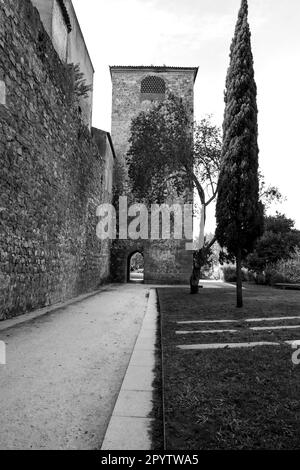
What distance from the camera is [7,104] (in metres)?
5.79

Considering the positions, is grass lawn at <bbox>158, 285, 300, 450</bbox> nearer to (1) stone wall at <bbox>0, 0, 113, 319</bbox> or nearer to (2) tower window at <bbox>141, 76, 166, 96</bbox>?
(1) stone wall at <bbox>0, 0, 113, 319</bbox>

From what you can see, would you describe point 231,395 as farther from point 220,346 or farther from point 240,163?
point 240,163

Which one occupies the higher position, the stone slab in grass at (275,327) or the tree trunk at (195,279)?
the tree trunk at (195,279)

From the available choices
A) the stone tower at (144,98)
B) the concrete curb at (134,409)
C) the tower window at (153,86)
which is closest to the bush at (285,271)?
the stone tower at (144,98)

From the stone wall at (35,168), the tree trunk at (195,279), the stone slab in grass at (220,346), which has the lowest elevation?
the stone slab in grass at (220,346)

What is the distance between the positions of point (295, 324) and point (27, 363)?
14.9ft

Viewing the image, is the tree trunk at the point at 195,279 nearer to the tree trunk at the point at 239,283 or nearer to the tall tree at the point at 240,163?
the tall tree at the point at 240,163

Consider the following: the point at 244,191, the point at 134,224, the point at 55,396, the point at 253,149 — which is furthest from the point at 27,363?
the point at 134,224

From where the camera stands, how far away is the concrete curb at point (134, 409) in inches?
86.9

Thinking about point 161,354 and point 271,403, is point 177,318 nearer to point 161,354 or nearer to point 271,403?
point 161,354

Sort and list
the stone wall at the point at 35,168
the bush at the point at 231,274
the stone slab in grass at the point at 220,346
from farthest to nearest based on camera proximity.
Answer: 1. the bush at the point at 231,274
2. the stone wall at the point at 35,168
3. the stone slab in grass at the point at 220,346

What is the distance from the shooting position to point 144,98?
23.4 m

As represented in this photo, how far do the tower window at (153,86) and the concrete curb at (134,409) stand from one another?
21.5 metres
